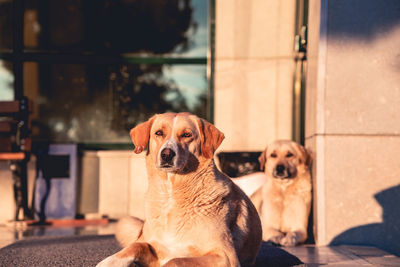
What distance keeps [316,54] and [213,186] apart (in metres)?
2.70

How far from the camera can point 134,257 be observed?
2.47 meters

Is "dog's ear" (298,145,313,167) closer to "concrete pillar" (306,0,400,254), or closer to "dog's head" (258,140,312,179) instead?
"dog's head" (258,140,312,179)

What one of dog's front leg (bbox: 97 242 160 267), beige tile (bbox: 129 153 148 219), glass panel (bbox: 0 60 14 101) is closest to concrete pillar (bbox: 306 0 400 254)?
dog's front leg (bbox: 97 242 160 267)

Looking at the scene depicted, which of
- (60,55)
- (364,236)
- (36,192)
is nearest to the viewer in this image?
(364,236)

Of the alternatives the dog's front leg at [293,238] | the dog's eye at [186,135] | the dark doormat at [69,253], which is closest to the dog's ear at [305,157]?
the dog's front leg at [293,238]

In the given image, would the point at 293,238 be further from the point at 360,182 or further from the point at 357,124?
the point at 357,124

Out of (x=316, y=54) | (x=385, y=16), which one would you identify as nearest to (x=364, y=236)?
(x=316, y=54)

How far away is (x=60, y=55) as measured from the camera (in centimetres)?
690

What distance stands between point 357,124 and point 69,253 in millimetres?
2997

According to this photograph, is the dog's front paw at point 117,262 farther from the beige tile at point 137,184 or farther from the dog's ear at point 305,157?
the beige tile at point 137,184

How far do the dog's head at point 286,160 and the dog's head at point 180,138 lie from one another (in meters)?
2.07

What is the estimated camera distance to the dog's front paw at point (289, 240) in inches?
174

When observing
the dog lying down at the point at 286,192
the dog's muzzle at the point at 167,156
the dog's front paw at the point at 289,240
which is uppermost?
the dog's muzzle at the point at 167,156

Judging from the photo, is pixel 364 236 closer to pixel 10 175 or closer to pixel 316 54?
pixel 316 54
